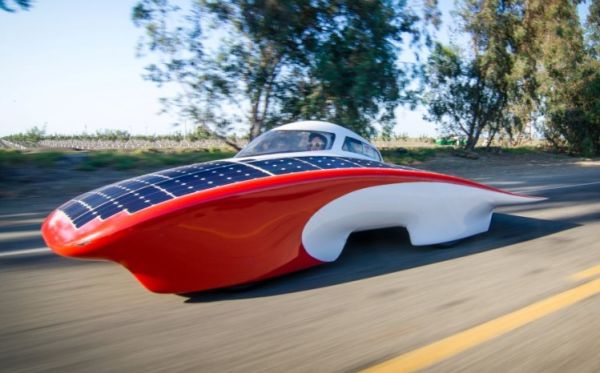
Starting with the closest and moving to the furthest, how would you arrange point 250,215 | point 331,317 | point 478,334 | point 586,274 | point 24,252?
point 478,334 → point 331,317 → point 250,215 → point 586,274 → point 24,252

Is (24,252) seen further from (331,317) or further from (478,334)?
(478,334)

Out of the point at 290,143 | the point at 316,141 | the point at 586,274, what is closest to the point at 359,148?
the point at 316,141

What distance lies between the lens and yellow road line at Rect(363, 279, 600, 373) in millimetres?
2109

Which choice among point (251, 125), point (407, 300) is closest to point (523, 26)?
point (251, 125)

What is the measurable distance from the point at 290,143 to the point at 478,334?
247cm

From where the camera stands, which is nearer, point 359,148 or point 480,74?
point 359,148

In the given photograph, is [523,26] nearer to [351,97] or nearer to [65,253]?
[351,97]

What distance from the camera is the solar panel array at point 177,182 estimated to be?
2920 millimetres

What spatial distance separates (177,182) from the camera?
10.6 feet

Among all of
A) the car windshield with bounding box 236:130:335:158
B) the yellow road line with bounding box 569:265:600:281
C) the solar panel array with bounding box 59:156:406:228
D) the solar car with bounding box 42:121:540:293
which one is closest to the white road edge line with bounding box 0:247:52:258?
the solar car with bounding box 42:121:540:293

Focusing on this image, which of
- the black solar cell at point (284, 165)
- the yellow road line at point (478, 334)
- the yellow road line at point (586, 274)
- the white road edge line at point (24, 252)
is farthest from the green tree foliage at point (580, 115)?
the white road edge line at point (24, 252)

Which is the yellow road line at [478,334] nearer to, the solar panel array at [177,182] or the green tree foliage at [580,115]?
the solar panel array at [177,182]

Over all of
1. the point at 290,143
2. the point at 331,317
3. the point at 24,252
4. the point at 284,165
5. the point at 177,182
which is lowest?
the point at 24,252

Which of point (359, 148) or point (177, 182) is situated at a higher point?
point (359, 148)
